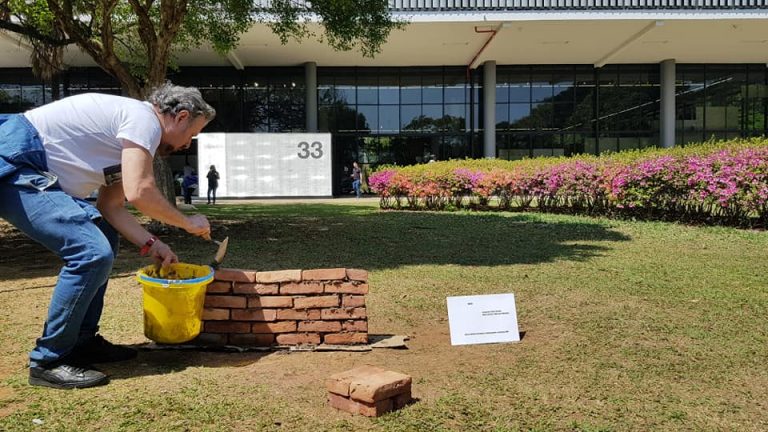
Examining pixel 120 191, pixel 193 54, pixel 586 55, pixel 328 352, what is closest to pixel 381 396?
pixel 328 352

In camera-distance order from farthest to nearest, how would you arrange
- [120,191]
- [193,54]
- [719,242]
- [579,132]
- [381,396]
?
[579,132] < [193,54] < [719,242] < [120,191] < [381,396]

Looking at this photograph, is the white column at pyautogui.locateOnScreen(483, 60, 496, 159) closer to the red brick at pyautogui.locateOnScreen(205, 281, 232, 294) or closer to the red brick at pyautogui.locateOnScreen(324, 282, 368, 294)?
the red brick at pyautogui.locateOnScreen(324, 282, 368, 294)

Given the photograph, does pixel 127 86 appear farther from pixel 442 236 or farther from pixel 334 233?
pixel 442 236

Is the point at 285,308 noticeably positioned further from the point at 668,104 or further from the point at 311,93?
the point at 668,104

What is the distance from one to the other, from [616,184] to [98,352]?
10897 mm

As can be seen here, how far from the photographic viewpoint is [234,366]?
10.9ft

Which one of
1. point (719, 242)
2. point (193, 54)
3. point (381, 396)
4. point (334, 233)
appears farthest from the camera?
point (193, 54)

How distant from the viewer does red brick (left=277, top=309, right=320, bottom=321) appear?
3561mm

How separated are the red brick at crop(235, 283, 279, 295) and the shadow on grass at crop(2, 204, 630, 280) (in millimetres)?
2991

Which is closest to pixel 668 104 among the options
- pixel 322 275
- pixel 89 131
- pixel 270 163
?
pixel 270 163

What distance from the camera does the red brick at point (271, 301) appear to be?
11.6ft

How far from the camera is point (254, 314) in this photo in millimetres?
3574

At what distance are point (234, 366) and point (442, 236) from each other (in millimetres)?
6550

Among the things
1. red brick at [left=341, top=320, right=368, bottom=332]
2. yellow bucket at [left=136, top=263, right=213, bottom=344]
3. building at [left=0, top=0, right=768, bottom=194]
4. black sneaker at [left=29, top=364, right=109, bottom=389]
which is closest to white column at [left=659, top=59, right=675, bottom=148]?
building at [left=0, top=0, right=768, bottom=194]
